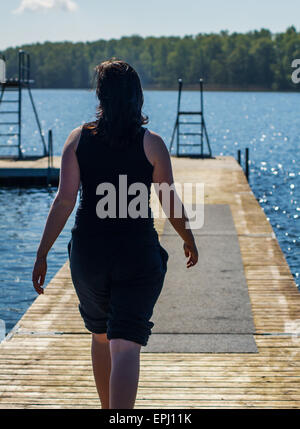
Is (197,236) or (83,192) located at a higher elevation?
(83,192)

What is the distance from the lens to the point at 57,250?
15438 millimetres

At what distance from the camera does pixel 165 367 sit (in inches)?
220

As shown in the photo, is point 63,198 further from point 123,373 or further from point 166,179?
point 123,373

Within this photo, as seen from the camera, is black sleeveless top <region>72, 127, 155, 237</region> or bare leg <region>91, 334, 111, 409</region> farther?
bare leg <region>91, 334, 111, 409</region>

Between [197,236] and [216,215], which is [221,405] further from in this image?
[216,215]

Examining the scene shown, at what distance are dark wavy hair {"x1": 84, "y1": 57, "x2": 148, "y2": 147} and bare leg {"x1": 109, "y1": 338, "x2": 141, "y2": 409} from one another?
3.22ft

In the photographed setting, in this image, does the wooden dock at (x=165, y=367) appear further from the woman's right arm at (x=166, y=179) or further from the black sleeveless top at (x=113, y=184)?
the black sleeveless top at (x=113, y=184)

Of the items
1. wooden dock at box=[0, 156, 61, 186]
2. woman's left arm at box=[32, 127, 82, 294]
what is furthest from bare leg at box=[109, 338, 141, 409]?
wooden dock at box=[0, 156, 61, 186]

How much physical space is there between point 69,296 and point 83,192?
456 centimetres

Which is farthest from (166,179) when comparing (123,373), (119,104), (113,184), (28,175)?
(28,175)

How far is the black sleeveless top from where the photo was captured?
11.5 ft

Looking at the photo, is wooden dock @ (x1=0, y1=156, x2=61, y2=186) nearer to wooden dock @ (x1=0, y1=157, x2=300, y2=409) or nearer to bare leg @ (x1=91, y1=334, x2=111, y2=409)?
wooden dock @ (x1=0, y1=157, x2=300, y2=409)

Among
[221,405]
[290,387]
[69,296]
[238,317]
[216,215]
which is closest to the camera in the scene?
[221,405]
